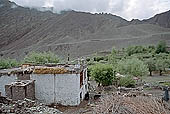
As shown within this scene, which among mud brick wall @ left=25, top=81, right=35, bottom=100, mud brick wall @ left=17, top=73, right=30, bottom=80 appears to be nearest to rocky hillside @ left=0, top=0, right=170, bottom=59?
mud brick wall @ left=17, top=73, right=30, bottom=80

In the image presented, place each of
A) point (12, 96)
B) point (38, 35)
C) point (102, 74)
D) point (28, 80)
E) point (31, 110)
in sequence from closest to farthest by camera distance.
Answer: point (31, 110), point (12, 96), point (28, 80), point (102, 74), point (38, 35)

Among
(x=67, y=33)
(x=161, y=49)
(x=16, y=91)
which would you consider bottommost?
(x=16, y=91)

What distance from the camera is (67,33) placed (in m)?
97.1

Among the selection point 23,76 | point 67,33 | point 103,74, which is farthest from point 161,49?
point 23,76

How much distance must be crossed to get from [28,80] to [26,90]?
185 cm

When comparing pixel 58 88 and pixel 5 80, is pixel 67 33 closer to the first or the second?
pixel 5 80

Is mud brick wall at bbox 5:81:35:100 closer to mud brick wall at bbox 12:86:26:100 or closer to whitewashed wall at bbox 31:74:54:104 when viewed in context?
mud brick wall at bbox 12:86:26:100

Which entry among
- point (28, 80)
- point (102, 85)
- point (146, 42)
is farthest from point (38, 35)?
point (28, 80)

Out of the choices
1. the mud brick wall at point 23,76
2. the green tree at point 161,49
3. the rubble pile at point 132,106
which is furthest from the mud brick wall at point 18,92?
the green tree at point 161,49

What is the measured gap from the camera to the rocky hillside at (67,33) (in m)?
76.8

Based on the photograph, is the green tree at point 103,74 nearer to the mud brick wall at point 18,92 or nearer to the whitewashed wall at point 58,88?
the whitewashed wall at point 58,88

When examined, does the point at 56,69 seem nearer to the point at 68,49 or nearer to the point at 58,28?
the point at 68,49

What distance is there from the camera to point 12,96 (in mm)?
15039

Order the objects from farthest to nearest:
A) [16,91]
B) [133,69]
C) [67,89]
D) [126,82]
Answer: [133,69]
[126,82]
[67,89]
[16,91]
